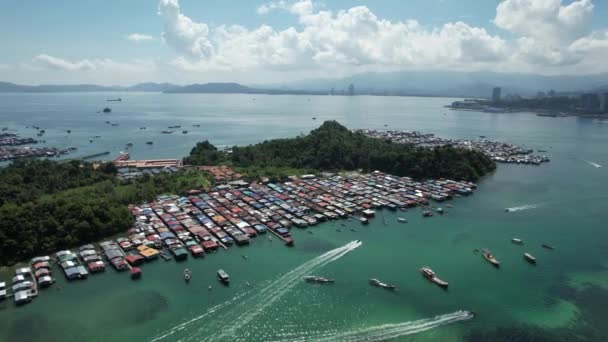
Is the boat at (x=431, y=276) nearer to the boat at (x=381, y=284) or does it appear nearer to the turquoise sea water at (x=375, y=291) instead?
the turquoise sea water at (x=375, y=291)

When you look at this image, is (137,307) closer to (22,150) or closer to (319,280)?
(319,280)

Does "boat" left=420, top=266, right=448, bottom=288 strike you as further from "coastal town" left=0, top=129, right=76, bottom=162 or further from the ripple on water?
"coastal town" left=0, top=129, right=76, bottom=162

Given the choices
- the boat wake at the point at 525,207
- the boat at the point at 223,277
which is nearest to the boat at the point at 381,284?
the boat at the point at 223,277

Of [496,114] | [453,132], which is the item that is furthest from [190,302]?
[496,114]

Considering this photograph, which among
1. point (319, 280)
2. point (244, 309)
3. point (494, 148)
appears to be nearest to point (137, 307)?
point (244, 309)

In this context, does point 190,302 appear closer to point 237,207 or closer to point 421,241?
point 237,207
